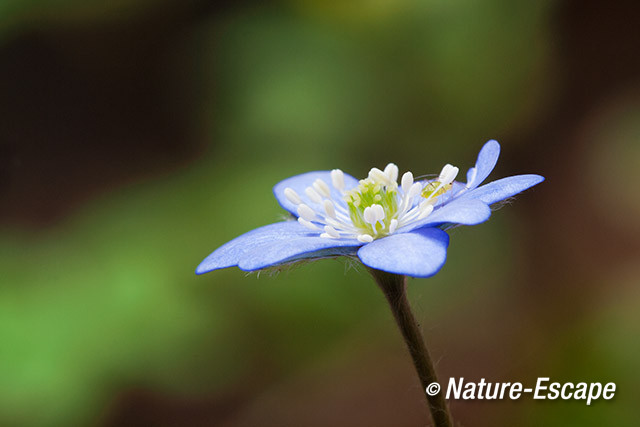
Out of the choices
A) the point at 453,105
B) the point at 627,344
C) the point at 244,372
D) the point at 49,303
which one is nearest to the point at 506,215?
the point at 453,105

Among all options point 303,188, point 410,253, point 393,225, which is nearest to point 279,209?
point 303,188

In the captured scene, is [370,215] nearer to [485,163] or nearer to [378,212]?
[378,212]

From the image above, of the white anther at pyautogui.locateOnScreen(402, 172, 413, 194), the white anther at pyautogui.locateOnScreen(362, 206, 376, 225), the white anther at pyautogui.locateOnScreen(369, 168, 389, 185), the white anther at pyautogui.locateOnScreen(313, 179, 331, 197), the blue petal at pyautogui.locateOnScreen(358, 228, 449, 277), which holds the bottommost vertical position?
the blue petal at pyautogui.locateOnScreen(358, 228, 449, 277)

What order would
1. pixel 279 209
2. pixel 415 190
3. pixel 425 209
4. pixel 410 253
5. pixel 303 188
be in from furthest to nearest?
pixel 279 209, pixel 303 188, pixel 415 190, pixel 425 209, pixel 410 253

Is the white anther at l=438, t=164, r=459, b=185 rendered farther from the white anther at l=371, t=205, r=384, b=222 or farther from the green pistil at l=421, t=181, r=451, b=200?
the white anther at l=371, t=205, r=384, b=222

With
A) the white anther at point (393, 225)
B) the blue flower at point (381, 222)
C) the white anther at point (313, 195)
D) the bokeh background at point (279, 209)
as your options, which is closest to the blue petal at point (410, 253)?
the blue flower at point (381, 222)

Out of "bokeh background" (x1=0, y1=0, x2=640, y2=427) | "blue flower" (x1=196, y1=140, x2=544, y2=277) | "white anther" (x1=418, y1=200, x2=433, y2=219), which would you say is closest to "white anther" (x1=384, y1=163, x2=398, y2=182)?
"blue flower" (x1=196, y1=140, x2=544, y2=277)
